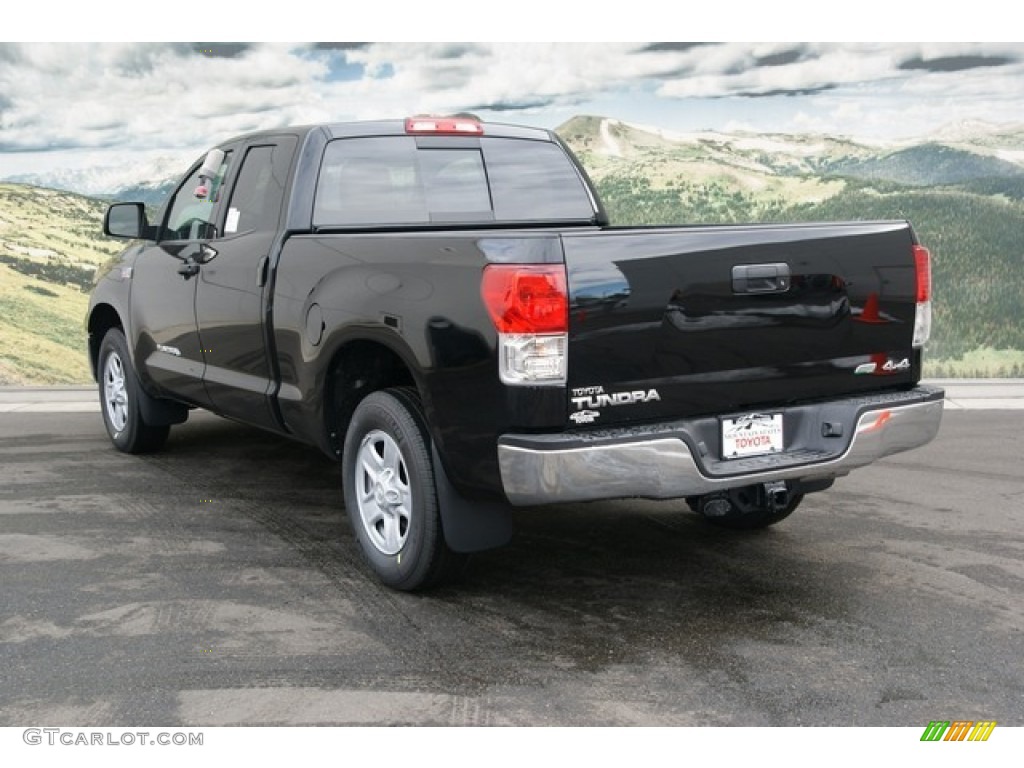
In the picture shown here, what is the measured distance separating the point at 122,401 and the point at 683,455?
465 centimetres

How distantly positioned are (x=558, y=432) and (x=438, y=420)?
0.51 metres

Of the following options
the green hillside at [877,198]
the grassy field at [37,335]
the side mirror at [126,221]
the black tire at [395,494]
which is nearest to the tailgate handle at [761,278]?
the black tire at [395,494]

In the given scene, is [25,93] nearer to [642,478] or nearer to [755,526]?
[755,526]

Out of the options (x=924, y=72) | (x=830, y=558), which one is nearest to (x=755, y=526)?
(x=830, y=558)

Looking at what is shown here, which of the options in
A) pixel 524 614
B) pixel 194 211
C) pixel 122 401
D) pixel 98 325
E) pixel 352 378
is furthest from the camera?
pixel 98 325

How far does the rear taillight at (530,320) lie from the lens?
3902 millimetres

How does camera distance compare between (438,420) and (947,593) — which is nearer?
(438,420)

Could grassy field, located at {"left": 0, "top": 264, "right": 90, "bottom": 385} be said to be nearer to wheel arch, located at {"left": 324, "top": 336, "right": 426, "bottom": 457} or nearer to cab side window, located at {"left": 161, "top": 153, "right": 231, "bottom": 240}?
cab side window, located at {"left": 161, "top": 153, "right": 231, "bottom": 240}

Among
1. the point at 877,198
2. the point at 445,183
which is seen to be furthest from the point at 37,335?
the point at 877,198

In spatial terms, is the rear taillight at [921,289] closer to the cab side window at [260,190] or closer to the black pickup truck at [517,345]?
the black pickup truck at [517,345]
